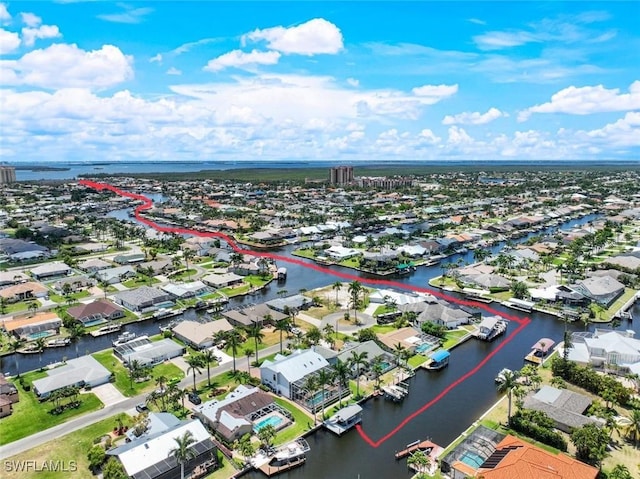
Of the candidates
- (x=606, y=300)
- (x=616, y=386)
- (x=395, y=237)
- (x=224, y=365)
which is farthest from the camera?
(x=395, y=237)

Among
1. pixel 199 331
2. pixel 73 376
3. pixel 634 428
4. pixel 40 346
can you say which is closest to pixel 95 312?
pixel 40 346

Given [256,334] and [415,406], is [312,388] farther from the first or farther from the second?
[256,334]

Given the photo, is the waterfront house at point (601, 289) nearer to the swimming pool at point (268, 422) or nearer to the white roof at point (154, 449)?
the swimming pool at point (268, 422)

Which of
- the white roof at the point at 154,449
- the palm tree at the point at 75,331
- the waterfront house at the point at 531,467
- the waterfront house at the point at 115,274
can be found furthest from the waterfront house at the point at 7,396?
the waterfront house at the point at 531,467

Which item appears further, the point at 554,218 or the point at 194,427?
the point at 554,218

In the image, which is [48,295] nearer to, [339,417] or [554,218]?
[339,417]

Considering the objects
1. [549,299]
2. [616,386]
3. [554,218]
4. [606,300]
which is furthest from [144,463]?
[554,218]
